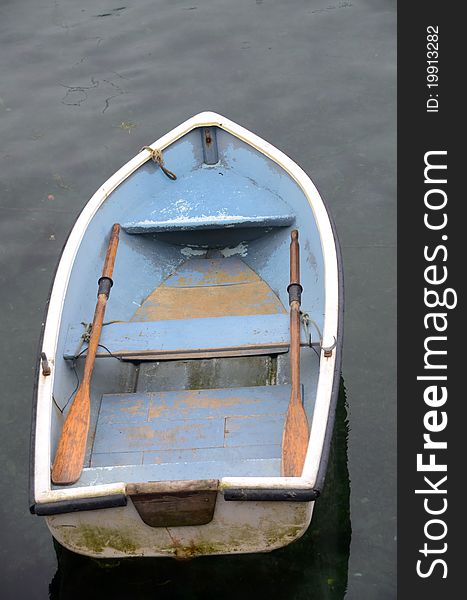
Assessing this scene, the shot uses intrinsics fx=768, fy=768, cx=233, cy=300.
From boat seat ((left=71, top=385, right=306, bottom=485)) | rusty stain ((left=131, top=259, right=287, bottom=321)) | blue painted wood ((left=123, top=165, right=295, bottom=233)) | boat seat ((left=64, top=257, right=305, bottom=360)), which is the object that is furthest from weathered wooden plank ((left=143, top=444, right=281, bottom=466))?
blue painted wood ((left=123, top=165, right=295, bottom=233))

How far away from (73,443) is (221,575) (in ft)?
4.71

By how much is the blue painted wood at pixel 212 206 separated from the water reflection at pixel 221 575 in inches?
110

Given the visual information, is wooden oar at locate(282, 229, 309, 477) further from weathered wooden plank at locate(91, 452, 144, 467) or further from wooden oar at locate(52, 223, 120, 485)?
wooden oar at locate(52, 223, 120, 485)

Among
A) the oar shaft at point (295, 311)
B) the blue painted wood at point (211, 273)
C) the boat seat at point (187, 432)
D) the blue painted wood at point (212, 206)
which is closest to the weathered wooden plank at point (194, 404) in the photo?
the boat seat at point (187, 432)

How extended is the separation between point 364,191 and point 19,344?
4261mm

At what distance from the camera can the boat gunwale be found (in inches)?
173

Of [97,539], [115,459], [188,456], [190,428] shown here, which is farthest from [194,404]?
[97,539]

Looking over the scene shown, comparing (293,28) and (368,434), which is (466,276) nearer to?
(368,434)

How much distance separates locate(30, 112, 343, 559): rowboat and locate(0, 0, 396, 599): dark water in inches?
35.4

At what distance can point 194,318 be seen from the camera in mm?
6355

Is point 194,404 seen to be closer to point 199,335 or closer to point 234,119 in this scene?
point 199,335

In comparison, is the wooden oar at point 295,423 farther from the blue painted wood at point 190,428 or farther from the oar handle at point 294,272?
the blue painted wood at point 190,428

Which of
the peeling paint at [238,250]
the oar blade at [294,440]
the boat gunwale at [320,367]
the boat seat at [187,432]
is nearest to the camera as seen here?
the boat gunwale at [320,367]

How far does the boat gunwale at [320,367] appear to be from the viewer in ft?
14.4
